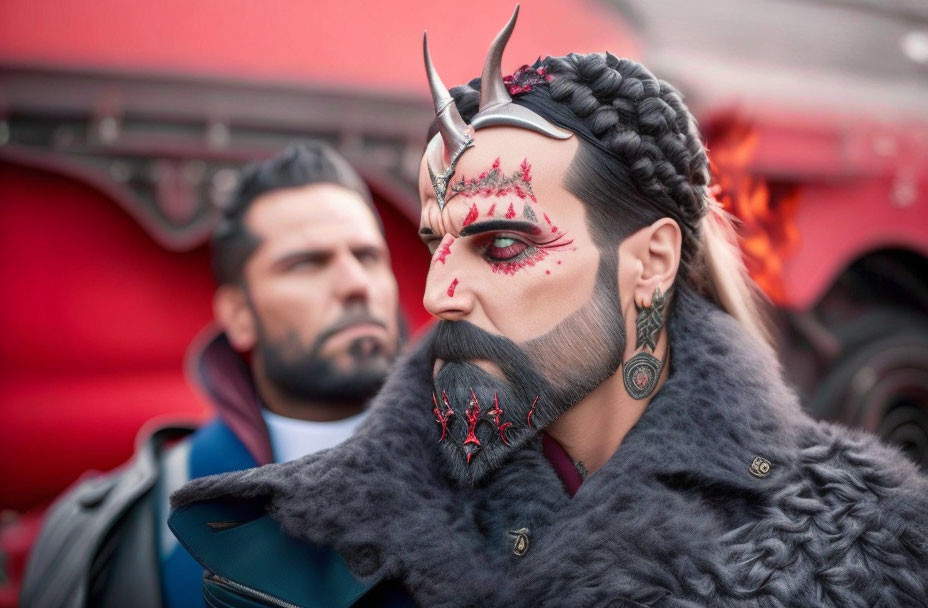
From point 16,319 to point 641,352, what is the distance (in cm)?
282

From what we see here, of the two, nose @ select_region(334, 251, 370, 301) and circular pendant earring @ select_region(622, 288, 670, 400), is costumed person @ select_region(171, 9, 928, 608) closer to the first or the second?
circular pendant earring @ select_region(622, 288, 670, 400)

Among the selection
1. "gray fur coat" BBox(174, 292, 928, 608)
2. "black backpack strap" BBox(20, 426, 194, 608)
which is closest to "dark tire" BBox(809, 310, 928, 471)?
"gray fur coat" BBox(174, 292, 928, 608)

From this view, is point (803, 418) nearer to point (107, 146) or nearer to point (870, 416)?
point (107, 146)

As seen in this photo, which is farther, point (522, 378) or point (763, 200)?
point (763, 200)

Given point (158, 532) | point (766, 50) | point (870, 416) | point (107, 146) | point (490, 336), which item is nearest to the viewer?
point (490, 336)

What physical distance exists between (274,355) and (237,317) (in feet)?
0.88

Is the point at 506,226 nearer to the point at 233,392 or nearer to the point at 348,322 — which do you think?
the point at 348,322

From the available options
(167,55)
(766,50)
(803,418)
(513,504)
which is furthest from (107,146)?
(766,50)

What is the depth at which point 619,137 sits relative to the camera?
5.49 feet

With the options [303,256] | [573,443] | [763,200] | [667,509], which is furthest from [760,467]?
[763,200]

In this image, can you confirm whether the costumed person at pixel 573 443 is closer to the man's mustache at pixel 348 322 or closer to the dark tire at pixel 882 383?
the man's mustache at pixel 348 322

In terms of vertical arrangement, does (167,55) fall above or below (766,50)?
below

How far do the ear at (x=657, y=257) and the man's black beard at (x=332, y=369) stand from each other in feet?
4.22

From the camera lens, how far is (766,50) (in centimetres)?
462
